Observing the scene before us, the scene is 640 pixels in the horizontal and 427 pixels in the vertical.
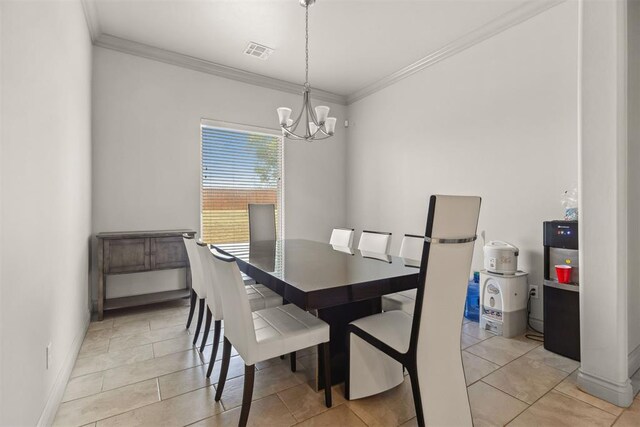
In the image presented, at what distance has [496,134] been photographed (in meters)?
3.25

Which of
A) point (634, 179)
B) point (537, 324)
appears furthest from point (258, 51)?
point (537, 324)

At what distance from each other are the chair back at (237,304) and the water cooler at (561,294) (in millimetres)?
2368

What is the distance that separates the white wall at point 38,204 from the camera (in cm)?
119

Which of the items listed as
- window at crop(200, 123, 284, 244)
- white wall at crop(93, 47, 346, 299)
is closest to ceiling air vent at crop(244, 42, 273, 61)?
white wall at crop(93, 47, 346, 299)

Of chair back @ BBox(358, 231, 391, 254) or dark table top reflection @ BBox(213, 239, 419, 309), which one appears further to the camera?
chair back @ BBox(358, 231, 391, 254)

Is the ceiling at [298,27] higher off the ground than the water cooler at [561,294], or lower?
higher

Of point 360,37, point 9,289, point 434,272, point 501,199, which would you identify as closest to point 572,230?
point 501,199

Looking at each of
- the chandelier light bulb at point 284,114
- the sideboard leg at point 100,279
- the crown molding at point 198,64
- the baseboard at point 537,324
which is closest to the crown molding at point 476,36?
the crown molding at point 198,64

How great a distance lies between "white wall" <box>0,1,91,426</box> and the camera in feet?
3.89

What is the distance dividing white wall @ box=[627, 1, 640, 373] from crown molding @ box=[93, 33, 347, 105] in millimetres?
3693

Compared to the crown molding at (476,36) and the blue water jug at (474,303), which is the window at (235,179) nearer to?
the crown molding at (476,36)

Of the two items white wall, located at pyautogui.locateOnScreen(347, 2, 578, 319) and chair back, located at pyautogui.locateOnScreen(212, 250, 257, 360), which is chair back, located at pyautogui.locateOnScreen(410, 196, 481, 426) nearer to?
chair back, located at pyautogui.locateOnScreen(212, 250, 257, 360)

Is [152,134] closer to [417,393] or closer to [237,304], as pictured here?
[237,304]

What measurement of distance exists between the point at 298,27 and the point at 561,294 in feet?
11.3
